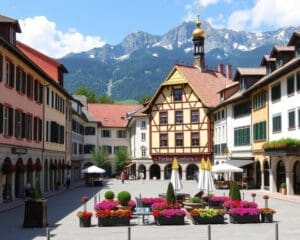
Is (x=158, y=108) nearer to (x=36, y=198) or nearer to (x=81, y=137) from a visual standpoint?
(x=81, y=137)

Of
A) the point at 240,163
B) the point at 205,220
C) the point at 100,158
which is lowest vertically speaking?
the point at 205,220

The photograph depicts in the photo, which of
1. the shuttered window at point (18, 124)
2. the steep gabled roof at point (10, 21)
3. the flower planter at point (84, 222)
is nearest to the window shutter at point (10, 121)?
the shuttered window at point (18, 124)

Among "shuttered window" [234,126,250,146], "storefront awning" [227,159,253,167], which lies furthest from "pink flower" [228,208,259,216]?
"shuttered window" [234,126,250,146]

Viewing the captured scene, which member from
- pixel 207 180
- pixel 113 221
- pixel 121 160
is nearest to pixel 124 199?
pixel 113 221

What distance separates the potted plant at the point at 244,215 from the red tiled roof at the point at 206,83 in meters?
54.4

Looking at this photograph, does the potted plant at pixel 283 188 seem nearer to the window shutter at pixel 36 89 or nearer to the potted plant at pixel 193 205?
the potted plant at pixel 193 205

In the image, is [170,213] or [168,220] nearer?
[170,213]

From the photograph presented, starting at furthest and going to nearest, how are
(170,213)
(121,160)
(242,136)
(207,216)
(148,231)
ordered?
(121,160) < (242,136) < (207,216) < (170,213) < (148,231)

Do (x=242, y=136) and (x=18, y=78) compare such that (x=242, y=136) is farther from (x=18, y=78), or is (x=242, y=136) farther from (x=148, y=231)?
(x=148, y=231)

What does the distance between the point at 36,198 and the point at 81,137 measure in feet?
218

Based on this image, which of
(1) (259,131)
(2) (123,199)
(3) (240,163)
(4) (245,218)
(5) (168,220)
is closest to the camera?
(5) (168,220)

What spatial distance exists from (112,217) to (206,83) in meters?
62.5

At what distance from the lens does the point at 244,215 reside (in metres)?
24.7

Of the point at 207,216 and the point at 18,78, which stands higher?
the point at 18,78
